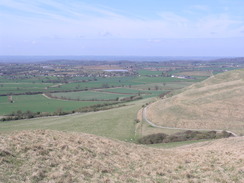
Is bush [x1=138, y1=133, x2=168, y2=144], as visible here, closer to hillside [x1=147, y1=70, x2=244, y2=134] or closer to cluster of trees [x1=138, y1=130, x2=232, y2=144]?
cluster of trees [x1=138, y1=130, x2=232, y2=144]

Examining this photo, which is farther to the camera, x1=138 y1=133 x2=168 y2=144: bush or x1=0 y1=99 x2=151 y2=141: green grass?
x1=0 y1=99 x2=151 y2=141: green grass

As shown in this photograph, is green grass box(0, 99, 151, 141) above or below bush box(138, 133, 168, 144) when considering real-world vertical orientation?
below

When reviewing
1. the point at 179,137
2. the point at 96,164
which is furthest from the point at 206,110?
the point at 96,164

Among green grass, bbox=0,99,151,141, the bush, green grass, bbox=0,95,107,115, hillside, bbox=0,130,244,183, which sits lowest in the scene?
green grass, bbox=0,95,107,115

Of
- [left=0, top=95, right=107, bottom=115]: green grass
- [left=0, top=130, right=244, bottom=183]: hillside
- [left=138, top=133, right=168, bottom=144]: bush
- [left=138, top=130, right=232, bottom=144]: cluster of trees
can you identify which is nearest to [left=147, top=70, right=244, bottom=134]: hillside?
[left=138, top=130, right=232, bottom=144]: cluster of trees

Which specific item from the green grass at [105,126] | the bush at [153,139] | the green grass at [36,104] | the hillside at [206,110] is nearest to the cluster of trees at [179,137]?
the bush at [153,139]

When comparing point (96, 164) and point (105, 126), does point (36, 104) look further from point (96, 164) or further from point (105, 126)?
point (96, 164)

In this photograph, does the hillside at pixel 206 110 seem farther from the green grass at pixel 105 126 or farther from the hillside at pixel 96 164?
the hillside at pixel 96 164

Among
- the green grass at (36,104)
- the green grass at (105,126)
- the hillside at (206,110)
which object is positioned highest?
the hillside at (206,110)
